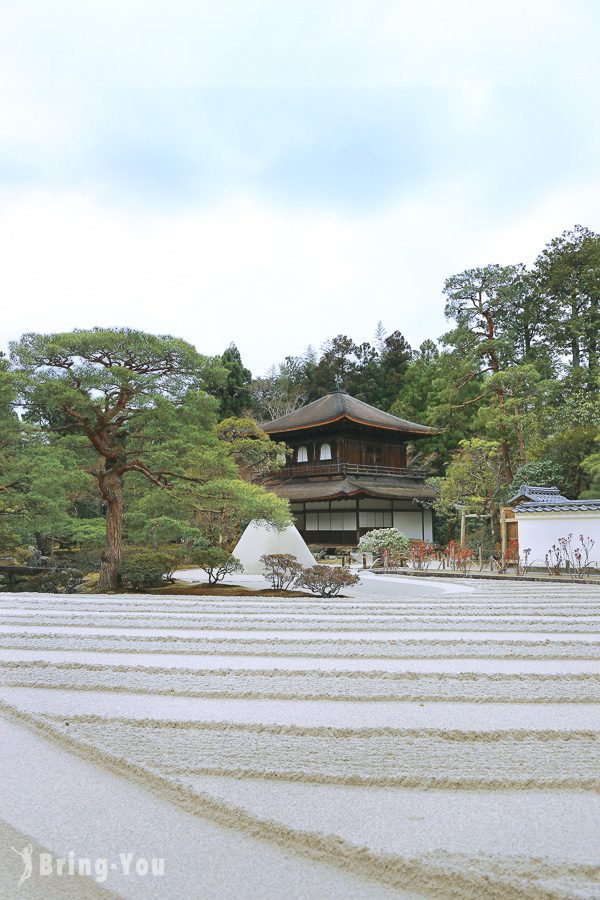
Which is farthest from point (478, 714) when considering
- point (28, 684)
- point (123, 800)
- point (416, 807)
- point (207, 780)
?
point (28, 684)

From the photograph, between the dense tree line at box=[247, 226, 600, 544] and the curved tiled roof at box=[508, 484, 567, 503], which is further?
the dense tree line at box=[247, 226, 600, 544]

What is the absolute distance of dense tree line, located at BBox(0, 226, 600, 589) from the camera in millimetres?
10930

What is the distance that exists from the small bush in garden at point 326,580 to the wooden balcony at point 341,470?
1561 centimetres

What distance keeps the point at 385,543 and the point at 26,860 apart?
17.3 meters

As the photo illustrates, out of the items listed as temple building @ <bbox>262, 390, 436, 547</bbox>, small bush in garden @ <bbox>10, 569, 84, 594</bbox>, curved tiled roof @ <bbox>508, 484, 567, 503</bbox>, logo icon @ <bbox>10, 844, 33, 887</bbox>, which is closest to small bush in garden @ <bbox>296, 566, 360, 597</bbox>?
small bush in garden @ <bbox>10, 569, 84, 594</bbox>

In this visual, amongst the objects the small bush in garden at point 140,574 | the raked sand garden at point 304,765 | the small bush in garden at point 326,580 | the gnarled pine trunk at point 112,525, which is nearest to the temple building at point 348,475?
the small bush in garden at point 140,574

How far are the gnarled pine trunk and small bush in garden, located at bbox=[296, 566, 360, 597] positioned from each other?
314 centimetres

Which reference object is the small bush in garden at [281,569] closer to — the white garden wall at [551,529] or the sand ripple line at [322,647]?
the white garden wall at [551,529]

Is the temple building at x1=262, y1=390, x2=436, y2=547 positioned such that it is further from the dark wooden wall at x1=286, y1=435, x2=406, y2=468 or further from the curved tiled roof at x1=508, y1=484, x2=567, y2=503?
the curved tiled roof at x1=508, y1=484, x2=567, y2=503

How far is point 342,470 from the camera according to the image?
87.6 ft

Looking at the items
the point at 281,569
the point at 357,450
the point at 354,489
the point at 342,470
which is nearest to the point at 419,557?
the point at 281,569

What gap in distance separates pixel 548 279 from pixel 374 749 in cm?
2646

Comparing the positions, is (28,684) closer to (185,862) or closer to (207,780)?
(207,780)

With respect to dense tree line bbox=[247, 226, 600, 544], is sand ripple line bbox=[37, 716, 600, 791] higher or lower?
lower
